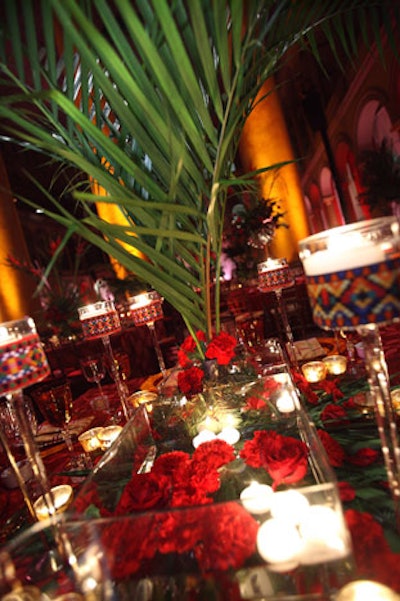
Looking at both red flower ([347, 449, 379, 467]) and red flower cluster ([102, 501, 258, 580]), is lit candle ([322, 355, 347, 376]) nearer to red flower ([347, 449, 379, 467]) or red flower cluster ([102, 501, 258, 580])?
red flower ([347, 449, 379, 467])

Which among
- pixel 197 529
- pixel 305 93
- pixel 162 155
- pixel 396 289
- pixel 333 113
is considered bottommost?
pixel 197 529

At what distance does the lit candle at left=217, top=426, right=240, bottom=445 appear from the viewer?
3.24ft

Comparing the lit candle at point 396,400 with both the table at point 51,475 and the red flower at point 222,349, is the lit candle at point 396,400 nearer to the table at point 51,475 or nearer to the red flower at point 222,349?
the red flower at point 222,349

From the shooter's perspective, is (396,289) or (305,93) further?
(305,93)

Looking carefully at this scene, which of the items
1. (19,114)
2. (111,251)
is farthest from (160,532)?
(19,114)

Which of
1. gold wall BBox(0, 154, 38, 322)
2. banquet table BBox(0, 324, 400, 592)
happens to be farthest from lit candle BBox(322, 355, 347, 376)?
gold wall BBox(0, 154, 38, 322)

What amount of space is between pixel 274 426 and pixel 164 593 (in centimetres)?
47

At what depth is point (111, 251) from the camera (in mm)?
926

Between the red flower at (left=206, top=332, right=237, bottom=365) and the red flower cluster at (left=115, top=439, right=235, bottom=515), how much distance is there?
26 centimetres

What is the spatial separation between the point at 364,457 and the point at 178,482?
1.40 feet

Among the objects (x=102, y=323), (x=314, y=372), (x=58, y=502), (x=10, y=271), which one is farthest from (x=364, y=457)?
(x=10, y=271)

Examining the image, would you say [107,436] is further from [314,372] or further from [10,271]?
[10,271]

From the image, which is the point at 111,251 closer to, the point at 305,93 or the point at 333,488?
the point at 333,488

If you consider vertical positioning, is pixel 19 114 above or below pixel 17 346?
above
